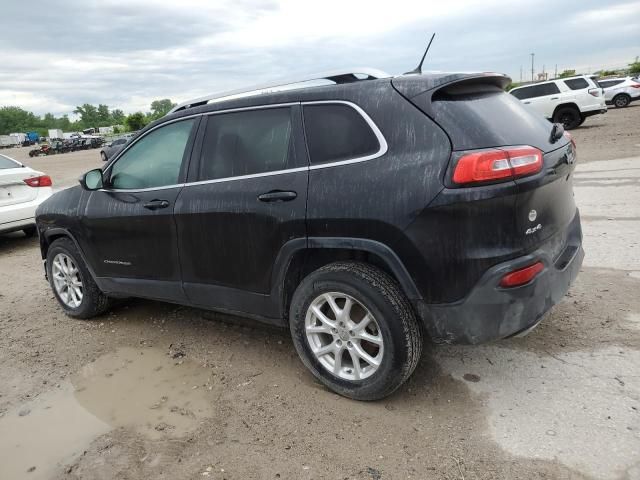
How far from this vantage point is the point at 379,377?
2846 mm

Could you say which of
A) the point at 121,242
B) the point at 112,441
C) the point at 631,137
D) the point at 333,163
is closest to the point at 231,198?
the point at 333,163

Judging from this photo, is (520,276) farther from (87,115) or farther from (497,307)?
(87,115)

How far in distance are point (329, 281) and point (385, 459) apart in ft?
3.14

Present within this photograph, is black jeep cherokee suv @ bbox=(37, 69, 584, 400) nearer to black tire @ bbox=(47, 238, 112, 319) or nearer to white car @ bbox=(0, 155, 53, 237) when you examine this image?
black tire @ bbox=(47, 238, 112, 319)

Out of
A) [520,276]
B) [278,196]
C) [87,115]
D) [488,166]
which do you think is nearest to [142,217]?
[278,196]

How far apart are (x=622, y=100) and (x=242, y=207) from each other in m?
31.4

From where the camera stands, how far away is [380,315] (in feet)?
8.97

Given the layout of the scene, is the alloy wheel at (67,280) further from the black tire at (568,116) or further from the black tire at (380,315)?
the black tire at (568,116)

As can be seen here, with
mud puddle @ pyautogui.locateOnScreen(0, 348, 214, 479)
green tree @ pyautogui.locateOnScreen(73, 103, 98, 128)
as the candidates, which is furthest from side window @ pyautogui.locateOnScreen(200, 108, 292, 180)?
green tree @ pyautogui.locateOnScreen(73, 103, 98, 128)

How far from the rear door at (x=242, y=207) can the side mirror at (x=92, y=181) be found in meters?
1.03

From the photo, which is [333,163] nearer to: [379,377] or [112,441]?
[379,377]

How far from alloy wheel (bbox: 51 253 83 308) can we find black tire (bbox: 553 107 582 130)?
716 inches

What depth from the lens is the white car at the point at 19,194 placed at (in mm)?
7316

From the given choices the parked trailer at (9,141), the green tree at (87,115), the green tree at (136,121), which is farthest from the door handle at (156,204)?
the green tree at (87,115)
